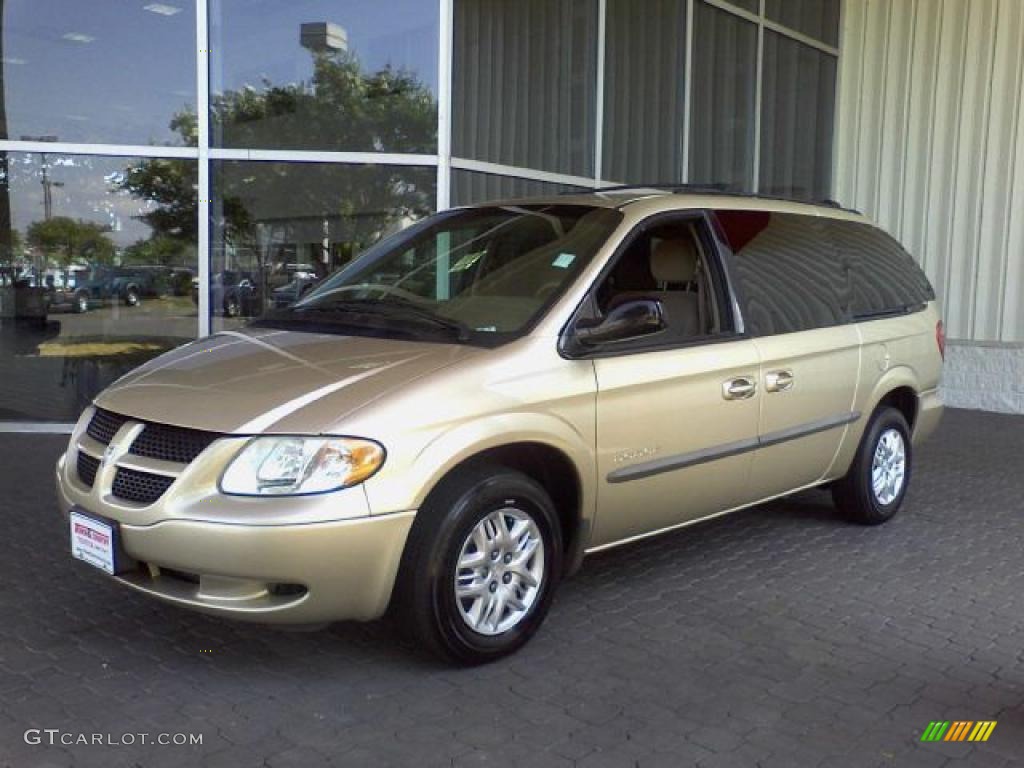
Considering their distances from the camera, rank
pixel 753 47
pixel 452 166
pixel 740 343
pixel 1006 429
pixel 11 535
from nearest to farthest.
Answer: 1. pixel 740 343
2. pixel 11 535
3. pixel 452 166
4. pixel 1006 429
5. pixel 753 47

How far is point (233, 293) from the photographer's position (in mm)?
9133

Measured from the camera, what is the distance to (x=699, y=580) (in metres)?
4.86

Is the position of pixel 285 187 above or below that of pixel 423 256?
above

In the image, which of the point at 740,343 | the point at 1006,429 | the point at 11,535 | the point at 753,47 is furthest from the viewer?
the point at 753,47

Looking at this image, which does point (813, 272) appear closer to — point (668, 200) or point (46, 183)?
point (668, 200)

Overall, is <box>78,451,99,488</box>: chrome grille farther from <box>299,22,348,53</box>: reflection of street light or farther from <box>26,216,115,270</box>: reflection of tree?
<box>299,22,348,53</box>: reflection of street light

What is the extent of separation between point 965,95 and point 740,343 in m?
8.15

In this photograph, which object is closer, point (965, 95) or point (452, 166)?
point (452, 166)

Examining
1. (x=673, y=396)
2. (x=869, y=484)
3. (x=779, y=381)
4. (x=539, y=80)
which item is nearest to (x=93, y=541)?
(x=673, y=396)

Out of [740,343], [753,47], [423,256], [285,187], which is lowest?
[740,343]

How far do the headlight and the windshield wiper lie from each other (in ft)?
2.56

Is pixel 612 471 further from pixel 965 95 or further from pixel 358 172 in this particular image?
pixel 965 95

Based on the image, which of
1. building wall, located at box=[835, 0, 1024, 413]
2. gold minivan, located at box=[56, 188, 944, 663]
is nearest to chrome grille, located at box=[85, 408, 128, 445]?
gold minivan, located at box=[56, 188, 944, 663]

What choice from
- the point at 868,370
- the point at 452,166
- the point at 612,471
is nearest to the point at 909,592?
the point at 868,370
